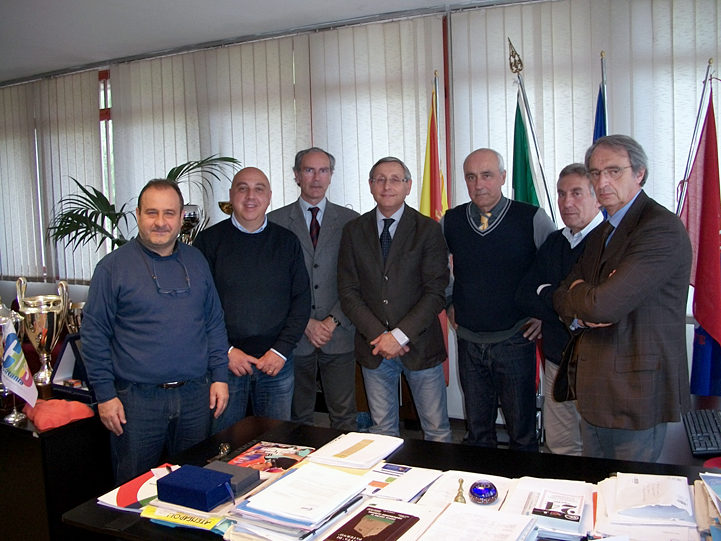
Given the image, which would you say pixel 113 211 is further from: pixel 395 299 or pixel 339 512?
pixel 339 512

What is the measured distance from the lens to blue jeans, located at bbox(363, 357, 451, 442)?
2613 millimetres

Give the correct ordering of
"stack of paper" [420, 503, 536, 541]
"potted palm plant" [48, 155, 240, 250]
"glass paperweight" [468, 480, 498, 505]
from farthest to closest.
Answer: "potted palm plant" [48, 155, 240, 250] → "glass paperweight" [468, 480, 498, 505] → "stack of paper" [420, 503, 536, 541]

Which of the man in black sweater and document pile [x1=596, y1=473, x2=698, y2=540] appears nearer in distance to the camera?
document pile [x1=596, y1=473, x2=698, y2=540]

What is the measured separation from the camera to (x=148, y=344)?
6.62 ft

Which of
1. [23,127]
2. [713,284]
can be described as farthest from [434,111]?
[23,127]

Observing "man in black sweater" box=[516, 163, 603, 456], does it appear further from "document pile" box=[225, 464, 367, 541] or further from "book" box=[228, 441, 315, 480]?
"document pile" box=[225, 464, 367, 541]

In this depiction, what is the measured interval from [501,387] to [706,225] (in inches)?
58.6

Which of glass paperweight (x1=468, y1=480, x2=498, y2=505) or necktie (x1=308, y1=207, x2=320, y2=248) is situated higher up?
necktie (x1=308, y1=207, x2=320, y2=248)

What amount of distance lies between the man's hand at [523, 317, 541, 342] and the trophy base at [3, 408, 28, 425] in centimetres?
204

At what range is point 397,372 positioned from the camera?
268 centimetres

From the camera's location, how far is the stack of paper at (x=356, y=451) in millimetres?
1502

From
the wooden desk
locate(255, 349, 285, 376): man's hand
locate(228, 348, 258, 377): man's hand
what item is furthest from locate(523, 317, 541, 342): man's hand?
the wooden desk

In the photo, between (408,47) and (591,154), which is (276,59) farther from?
(591,154)

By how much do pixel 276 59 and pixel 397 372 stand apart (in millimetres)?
3135
